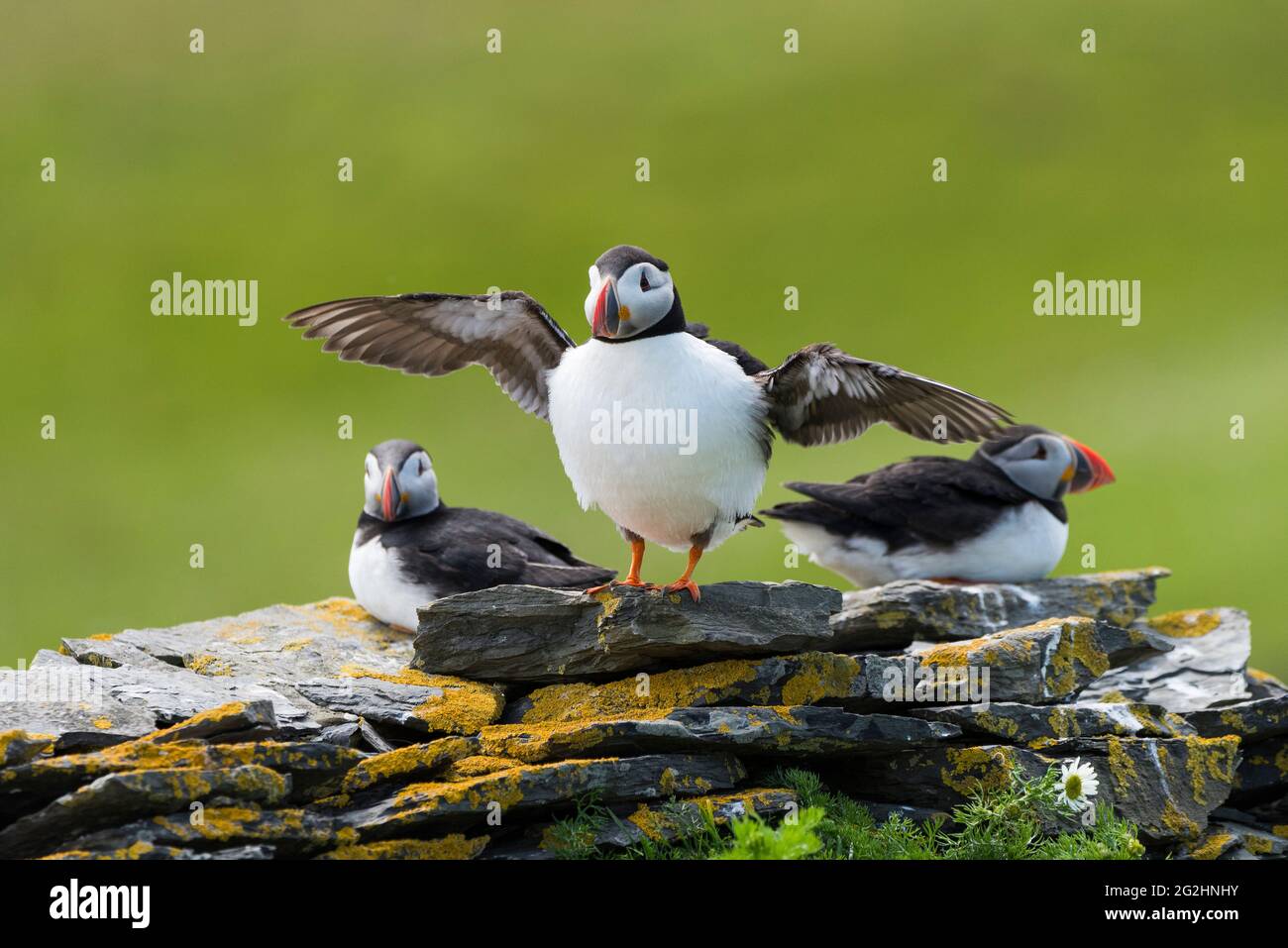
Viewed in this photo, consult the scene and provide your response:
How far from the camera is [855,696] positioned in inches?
356

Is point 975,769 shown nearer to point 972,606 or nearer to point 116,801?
point 972,606

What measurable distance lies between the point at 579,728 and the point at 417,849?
1.17 meters

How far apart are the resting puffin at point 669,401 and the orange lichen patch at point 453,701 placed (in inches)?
52.0

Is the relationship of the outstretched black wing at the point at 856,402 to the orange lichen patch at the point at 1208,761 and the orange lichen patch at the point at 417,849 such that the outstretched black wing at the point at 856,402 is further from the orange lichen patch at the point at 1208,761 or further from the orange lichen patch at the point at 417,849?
the orange lichen patch at the point at 417,849

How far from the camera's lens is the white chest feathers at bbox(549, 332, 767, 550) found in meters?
8.67

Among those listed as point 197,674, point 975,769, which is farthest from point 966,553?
point 197,674

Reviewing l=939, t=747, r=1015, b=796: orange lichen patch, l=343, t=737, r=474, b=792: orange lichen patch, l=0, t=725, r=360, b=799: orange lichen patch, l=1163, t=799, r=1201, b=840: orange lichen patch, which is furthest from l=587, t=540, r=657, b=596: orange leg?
l=1163, t=799, r=1201, b=840: orange lichen patch

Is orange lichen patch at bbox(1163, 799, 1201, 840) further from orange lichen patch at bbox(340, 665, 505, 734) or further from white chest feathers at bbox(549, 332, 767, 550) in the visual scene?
orange lichen patch at bbox(340, 665, 505, 734)

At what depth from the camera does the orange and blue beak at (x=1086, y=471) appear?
13781mm

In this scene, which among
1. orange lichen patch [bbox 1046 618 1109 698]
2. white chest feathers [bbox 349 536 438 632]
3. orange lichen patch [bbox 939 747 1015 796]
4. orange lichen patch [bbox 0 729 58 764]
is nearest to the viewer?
orange lichen patch [bbox 0 729 58 764]

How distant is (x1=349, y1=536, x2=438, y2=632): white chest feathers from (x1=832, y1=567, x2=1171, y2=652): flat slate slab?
331 cm

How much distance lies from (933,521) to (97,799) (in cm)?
813
